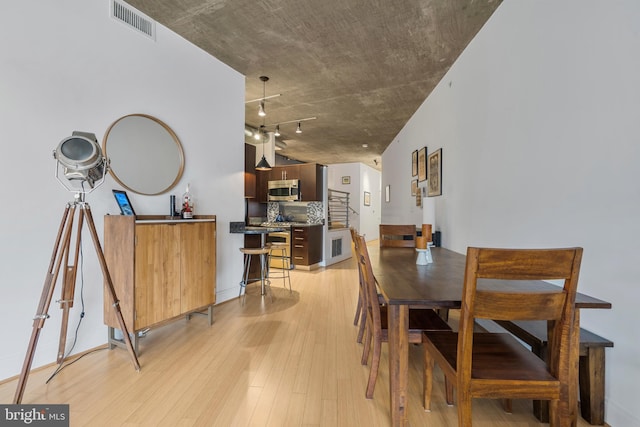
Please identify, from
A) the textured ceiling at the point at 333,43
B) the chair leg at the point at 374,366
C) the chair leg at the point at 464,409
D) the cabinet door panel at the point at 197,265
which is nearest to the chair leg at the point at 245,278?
the cabinet door panel at the point at 197,265

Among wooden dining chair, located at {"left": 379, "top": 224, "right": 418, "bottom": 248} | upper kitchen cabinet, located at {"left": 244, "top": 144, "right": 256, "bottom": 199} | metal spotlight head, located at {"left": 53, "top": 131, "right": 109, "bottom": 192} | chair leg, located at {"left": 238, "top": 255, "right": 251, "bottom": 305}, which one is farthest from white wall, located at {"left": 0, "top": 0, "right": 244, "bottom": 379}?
wooden dining chair, located at {"left": 379, "top": 224, "right": 418, "bottom": 248}

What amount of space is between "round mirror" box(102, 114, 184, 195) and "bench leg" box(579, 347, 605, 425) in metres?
3.41

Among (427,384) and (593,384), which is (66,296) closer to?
(427,384)

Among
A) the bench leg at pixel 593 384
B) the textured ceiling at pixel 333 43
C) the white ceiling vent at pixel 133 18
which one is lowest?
the bench leg at pixel 593 384

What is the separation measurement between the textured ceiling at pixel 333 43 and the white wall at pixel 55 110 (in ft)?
1.46

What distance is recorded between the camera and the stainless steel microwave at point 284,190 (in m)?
5.79

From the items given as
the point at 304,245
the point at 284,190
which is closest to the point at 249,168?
the point at 284,190

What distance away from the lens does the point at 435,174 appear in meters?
3.86

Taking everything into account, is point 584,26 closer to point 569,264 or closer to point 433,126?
point 569,264

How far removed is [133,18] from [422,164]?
4094 millimetres

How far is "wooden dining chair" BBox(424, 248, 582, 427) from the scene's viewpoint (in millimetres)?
992

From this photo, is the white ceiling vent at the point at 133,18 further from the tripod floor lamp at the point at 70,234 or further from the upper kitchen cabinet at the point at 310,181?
the upper kitchen cabinet at the point at 310,181

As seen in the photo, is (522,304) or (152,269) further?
(152,269)

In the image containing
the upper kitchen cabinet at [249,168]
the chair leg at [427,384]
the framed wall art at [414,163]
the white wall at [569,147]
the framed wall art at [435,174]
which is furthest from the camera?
the framed wall art at [414,163]
